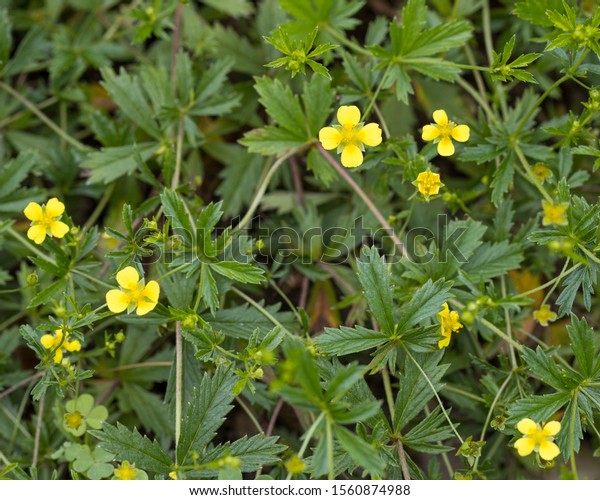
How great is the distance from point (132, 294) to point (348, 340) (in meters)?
0.69

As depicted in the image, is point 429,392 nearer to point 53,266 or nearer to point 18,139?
point 53,266

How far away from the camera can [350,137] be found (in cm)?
199

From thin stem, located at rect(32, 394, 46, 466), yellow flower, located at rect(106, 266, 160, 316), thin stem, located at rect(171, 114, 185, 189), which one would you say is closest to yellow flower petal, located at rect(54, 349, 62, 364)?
yellow flower, located at rect(106, 266, 160, 316)

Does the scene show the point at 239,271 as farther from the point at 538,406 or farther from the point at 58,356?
the point at 538,406

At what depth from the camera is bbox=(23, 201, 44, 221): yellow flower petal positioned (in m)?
2.00

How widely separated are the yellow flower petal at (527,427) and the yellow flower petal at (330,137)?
1.02m

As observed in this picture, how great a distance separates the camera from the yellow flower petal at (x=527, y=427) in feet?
5.82

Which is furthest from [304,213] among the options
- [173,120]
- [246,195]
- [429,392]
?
[429,392]

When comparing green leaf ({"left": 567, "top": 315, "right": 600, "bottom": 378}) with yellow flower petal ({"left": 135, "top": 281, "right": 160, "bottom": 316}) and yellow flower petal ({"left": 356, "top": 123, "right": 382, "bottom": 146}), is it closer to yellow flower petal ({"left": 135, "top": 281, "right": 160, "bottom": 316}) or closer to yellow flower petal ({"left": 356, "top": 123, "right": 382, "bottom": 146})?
yellow flower petal ({"left": 356, "top": 123, "right": 382, "bottom": 146})

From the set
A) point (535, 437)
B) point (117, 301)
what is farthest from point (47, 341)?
point (535, 437)

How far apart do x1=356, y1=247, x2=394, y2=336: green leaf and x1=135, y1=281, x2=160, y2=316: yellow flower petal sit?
2.09ft

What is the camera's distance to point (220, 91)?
281cm

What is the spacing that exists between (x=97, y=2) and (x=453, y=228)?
2.10 meters
